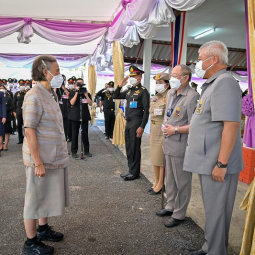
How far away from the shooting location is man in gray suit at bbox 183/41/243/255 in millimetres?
1615

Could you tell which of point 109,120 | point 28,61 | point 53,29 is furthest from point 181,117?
point 28,61

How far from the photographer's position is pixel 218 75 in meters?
1.72

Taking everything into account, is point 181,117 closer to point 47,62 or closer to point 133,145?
point 47,62

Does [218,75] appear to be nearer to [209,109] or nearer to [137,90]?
[209,109]

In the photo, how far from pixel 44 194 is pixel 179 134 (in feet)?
4.42

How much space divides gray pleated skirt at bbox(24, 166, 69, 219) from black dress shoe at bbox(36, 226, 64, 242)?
0.36 metres

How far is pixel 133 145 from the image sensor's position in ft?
12.4

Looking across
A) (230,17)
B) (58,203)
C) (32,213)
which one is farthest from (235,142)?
(230,17)

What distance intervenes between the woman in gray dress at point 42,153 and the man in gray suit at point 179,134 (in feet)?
3.51

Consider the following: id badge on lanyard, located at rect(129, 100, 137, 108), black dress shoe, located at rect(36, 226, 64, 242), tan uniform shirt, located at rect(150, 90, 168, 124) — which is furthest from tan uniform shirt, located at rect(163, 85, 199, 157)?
black dress shoe, located at rect(36, 226, 64, 242)

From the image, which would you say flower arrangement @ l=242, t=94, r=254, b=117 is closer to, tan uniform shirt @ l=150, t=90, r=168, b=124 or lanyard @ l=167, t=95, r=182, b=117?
tan uniform shirt @ l=150, t=90, r=168, b=124

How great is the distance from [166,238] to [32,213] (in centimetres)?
119

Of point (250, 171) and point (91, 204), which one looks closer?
point (91, 204)

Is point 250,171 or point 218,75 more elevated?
point 218,75
